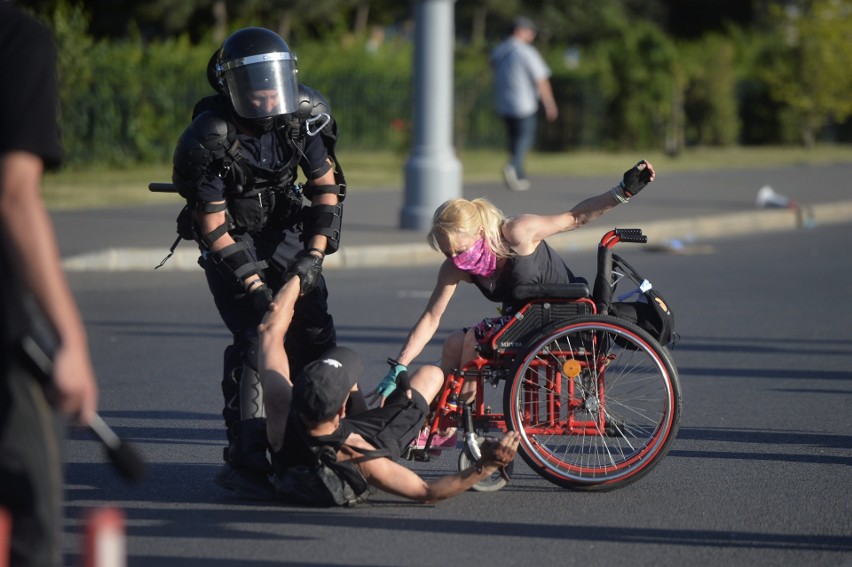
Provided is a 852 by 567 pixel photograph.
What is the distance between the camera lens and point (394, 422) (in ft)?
15.9

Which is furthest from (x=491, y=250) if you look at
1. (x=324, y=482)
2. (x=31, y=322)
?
(x=31, y=322)

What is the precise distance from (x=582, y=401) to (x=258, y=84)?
1734mm

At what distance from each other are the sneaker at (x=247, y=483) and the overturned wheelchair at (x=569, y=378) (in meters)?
0.56

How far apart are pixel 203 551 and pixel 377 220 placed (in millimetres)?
10348

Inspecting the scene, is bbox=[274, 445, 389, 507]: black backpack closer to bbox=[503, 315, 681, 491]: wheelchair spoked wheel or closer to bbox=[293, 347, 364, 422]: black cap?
bbox=[293, 347, 364, 422]: black cap

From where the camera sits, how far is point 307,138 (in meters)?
5.21

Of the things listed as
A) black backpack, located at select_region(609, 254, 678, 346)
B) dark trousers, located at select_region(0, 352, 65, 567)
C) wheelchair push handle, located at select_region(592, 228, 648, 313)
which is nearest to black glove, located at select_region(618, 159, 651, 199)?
wheelchair push handle, located at select_region(592, 228, 648, 313)

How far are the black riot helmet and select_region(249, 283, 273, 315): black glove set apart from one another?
64cm

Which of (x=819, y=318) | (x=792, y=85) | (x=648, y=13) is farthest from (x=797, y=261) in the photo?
(x=648, y=13)

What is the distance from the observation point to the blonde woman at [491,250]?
505cm

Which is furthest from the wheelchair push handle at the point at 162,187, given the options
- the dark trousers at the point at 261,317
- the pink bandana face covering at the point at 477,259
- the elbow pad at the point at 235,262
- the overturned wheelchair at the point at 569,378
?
the overturned wheelchair at the point at 569,378

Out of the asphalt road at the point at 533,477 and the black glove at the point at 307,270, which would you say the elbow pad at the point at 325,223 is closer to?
the black glove at the point at 307,270

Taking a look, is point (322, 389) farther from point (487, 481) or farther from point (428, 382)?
point (487, 481)

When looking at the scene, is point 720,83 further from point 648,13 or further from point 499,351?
point 499,351
